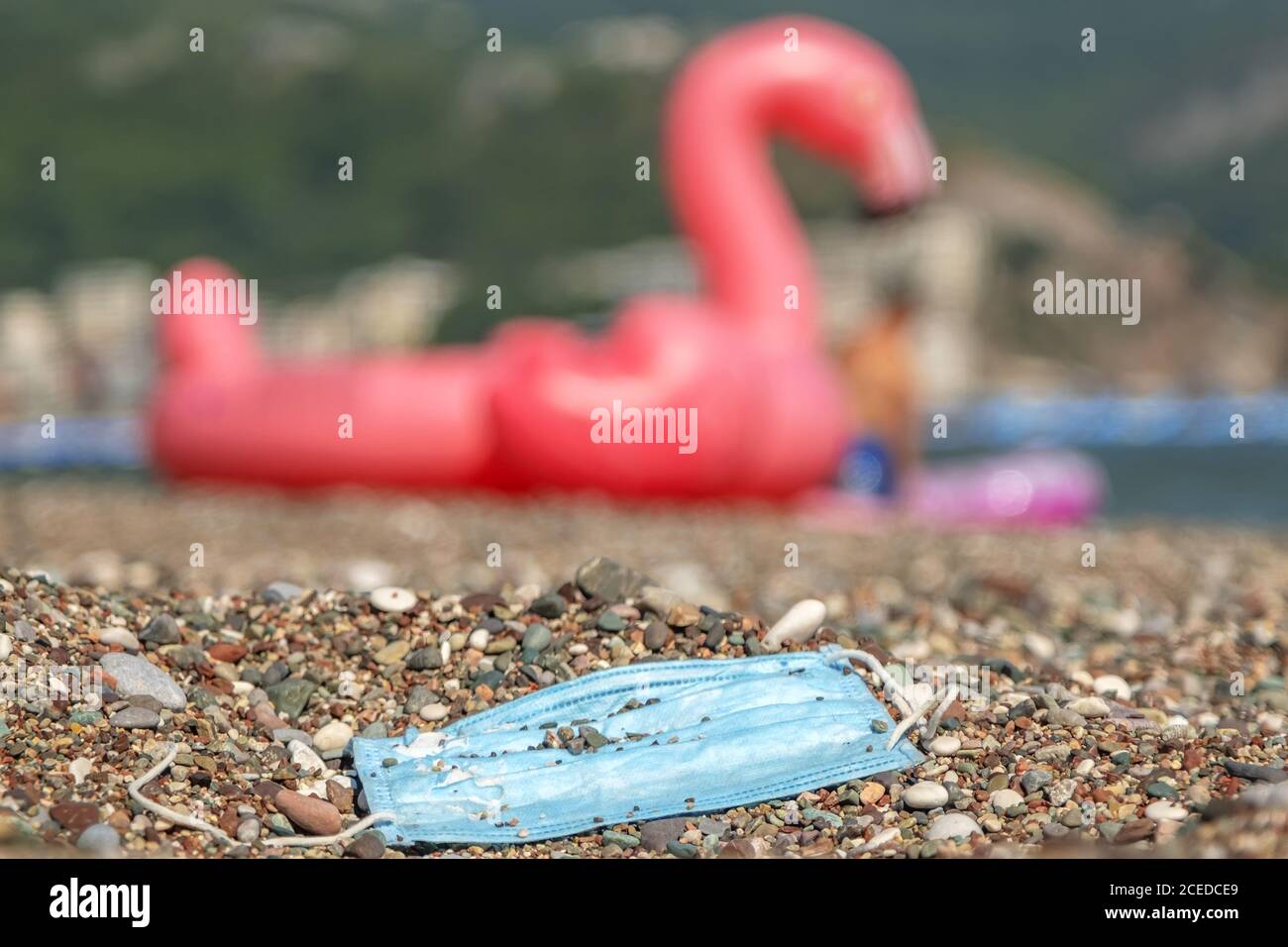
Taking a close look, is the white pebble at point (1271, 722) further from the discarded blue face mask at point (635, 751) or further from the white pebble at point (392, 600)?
the white pebble at point (392, 600)

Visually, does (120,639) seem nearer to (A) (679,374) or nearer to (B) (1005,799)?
(B) (1005,799)

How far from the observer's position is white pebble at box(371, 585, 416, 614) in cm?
409

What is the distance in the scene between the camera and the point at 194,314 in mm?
11008

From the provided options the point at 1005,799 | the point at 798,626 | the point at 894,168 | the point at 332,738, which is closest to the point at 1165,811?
the point at 1005,799

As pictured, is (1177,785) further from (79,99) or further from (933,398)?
(79,99)

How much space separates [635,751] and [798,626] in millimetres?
733

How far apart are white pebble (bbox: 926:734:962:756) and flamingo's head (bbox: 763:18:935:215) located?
6.77m

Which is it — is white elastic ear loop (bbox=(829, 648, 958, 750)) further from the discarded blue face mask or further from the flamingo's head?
the flamingo's head

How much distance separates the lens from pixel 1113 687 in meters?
4.07

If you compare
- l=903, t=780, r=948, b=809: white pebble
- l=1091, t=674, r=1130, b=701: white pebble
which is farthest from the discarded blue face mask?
l=1091, t=674, r=1130, b=701: white pebble

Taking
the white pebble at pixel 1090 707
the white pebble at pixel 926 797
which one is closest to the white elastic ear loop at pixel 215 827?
the white pebble at pixel 926 797

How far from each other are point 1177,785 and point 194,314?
9122 mm

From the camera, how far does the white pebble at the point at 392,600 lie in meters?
4.09

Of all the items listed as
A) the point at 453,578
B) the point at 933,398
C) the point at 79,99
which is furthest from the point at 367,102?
the point at 453,578
